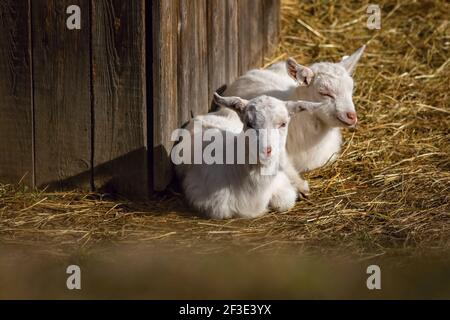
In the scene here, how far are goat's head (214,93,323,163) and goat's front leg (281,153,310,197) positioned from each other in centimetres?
58

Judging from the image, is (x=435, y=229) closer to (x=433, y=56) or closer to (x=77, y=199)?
(x=77, y=199)

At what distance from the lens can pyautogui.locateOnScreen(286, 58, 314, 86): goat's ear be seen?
24.8 feet

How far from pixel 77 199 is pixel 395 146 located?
257 centimetres

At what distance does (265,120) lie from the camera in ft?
21.8

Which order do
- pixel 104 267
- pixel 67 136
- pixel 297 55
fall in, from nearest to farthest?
pixel 104 267 < pixel 67 136 < pixel 297 55

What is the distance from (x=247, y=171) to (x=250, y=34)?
2622 millimetres

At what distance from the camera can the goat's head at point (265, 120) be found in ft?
21.7

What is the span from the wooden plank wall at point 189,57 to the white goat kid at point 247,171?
0.22 m

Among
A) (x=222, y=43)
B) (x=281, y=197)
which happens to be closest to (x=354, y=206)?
(x=281, y=197)

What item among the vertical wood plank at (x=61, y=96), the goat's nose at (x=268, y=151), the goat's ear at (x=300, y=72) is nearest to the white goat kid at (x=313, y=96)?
the goat's ear at (x=300, y=72)

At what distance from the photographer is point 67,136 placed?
23.9ft

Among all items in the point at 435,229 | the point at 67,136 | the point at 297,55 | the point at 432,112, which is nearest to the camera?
the point at 435,229

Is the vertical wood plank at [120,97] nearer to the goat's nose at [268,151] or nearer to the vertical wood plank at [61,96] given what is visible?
the vertical wood plank at [61,96]

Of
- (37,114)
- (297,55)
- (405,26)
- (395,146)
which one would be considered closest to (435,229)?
(395,146)
